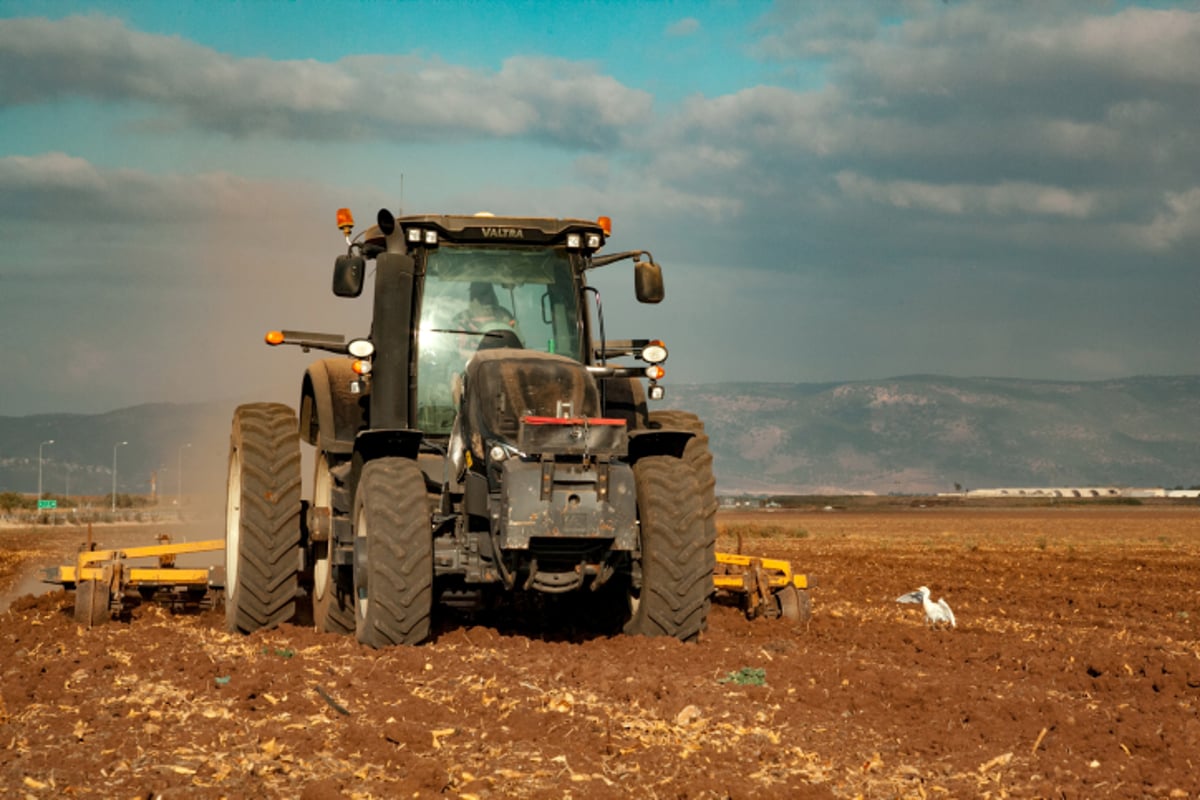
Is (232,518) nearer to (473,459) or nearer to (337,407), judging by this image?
(337,407)

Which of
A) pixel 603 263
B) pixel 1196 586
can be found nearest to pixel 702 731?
pixel 603 263

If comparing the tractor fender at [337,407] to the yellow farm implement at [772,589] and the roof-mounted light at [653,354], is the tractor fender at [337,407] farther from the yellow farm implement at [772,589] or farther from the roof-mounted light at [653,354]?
the yellow farm implement at [772,589]

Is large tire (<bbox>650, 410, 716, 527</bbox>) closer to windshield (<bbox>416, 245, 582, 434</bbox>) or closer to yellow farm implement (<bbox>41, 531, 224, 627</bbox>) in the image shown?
windshield (<bbox>416, 245, 582, 434</bbox>)

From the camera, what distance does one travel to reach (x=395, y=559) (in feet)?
34.3

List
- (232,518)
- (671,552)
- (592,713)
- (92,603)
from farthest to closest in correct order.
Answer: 1. (232,518)
2. (92,603)
3. (671,552)
4. (592,713)

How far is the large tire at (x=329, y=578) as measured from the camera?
12359 millimetres

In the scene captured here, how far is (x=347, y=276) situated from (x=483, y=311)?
1.17 m

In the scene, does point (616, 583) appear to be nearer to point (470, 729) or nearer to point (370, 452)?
point (370, 452)

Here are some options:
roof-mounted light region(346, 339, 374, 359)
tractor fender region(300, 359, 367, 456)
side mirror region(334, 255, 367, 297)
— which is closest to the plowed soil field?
tractor fender region(300, 359, 367, 456)

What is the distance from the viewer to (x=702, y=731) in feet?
26.6

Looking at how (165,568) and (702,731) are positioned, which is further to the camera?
(165,568)

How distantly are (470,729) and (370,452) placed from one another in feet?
12.2

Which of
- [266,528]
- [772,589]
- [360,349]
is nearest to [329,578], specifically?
[266,528]

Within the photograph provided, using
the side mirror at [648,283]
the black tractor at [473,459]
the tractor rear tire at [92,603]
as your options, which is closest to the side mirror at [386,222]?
the black tractor at [473,459]
